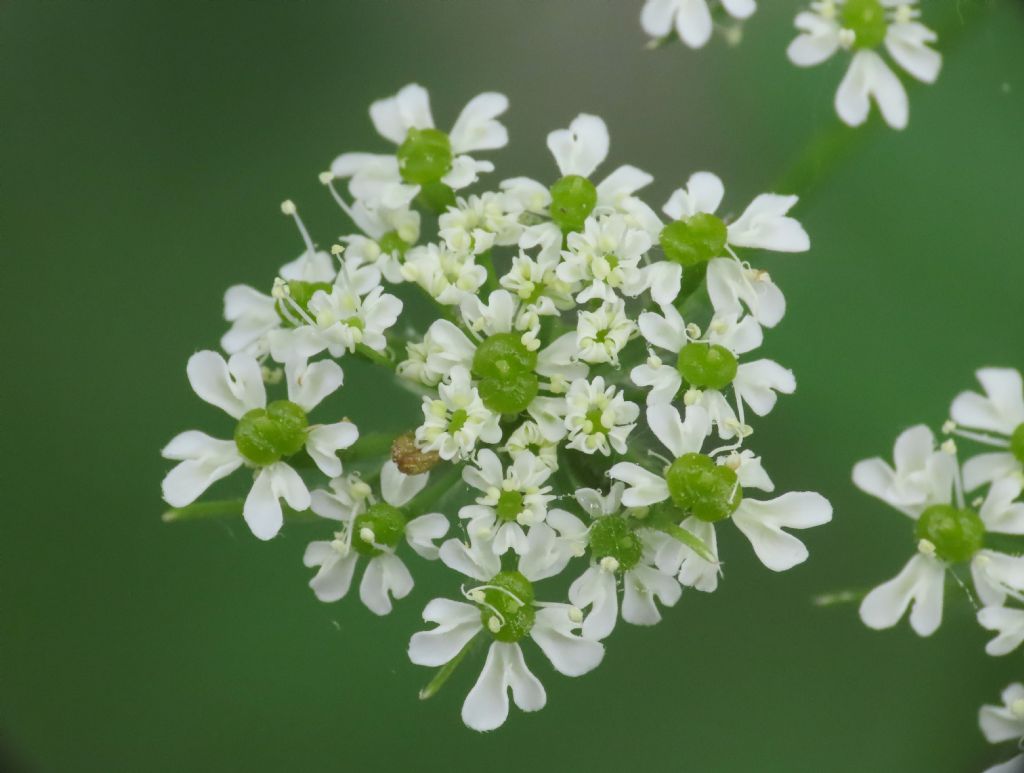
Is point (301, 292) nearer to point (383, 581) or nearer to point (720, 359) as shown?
point (383, 581)

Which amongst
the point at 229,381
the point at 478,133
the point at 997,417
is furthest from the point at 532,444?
the point at 997,417

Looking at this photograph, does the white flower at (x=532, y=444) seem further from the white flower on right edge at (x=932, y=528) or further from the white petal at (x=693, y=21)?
the white petal at (x=693, y=21)

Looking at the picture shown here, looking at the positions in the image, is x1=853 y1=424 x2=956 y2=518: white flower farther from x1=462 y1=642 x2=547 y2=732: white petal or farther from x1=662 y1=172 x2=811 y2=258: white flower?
x1=462 y1=642 x2=547 y2=732: white petal

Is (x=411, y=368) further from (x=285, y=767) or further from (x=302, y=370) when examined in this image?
(x=285, y=767)

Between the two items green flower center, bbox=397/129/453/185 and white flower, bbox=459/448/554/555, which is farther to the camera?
green flower center, bbox=397/129/453/185

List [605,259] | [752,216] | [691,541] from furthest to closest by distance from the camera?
1. [752,216]
2. [605,259]
3. [691,541]

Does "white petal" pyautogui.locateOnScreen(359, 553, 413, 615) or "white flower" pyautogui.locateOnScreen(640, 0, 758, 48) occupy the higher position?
"white flower" pyautogui.locateOnScreen(640, 0, 758, 48)

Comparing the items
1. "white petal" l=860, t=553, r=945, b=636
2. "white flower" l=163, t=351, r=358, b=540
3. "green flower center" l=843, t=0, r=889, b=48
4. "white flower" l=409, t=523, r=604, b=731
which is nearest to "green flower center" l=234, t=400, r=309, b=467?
"white flower" l=163, t=351, r=358, b=540
